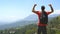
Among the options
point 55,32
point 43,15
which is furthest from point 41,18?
point 55,32

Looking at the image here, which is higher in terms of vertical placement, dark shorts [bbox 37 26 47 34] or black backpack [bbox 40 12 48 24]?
black backpack [bbox 40 12 48 24]

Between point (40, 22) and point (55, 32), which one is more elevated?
point (40, 22)

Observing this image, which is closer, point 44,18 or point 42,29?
point 44,18

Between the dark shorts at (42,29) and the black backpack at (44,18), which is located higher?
the black backpack at (44,18)

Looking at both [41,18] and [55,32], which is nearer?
[41,18]

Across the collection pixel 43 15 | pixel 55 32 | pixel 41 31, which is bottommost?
pixel 55 32

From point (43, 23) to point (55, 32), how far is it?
121 metres

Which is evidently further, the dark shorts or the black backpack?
the dark shorts

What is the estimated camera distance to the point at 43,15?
33.6 ft

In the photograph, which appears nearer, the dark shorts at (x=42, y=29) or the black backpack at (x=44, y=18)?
the black backpack at (x=44, y=18)

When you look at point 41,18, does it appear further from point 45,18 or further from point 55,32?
point 55,32

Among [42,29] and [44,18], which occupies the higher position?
[44,18]

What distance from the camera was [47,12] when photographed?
10336mm

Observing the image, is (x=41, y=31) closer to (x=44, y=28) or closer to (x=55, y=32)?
(x=44, y=28)
